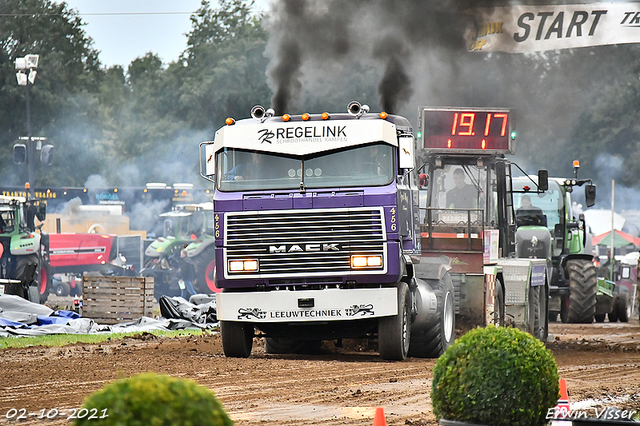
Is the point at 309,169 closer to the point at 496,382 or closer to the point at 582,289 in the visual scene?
the point at 496,382

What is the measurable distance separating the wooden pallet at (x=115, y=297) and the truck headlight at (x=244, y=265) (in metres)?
8.68

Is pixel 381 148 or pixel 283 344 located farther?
Answer: pixel 283 344

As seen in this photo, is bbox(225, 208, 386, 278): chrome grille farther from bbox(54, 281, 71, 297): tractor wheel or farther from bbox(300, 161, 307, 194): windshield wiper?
bbox(54, 281, 71, 297): tractor wheel

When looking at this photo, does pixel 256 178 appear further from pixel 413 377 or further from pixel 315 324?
pixel 413 377

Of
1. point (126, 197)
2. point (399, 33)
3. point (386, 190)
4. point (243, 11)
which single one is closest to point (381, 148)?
point (386, 190)

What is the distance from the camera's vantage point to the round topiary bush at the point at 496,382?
607 centimetres

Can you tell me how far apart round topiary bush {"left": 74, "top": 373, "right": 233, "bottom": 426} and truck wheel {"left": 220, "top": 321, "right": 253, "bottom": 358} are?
30.5ft

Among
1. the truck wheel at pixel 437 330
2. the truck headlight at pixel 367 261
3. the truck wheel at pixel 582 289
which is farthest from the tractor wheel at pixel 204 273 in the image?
the truck headlight at pixel 367 261

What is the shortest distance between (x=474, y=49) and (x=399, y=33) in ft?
5.22

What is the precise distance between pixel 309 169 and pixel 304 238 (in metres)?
0.94

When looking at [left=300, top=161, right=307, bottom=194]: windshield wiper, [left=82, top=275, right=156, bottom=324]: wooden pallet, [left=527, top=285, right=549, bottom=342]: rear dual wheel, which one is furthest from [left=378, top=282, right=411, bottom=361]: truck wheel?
[left=82, top=275, right=156, bottom=324]: wooden pallet

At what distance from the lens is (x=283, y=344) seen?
14.6m

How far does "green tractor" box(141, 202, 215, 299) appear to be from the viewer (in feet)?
107

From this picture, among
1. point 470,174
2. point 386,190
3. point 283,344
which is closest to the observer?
point 386,190
